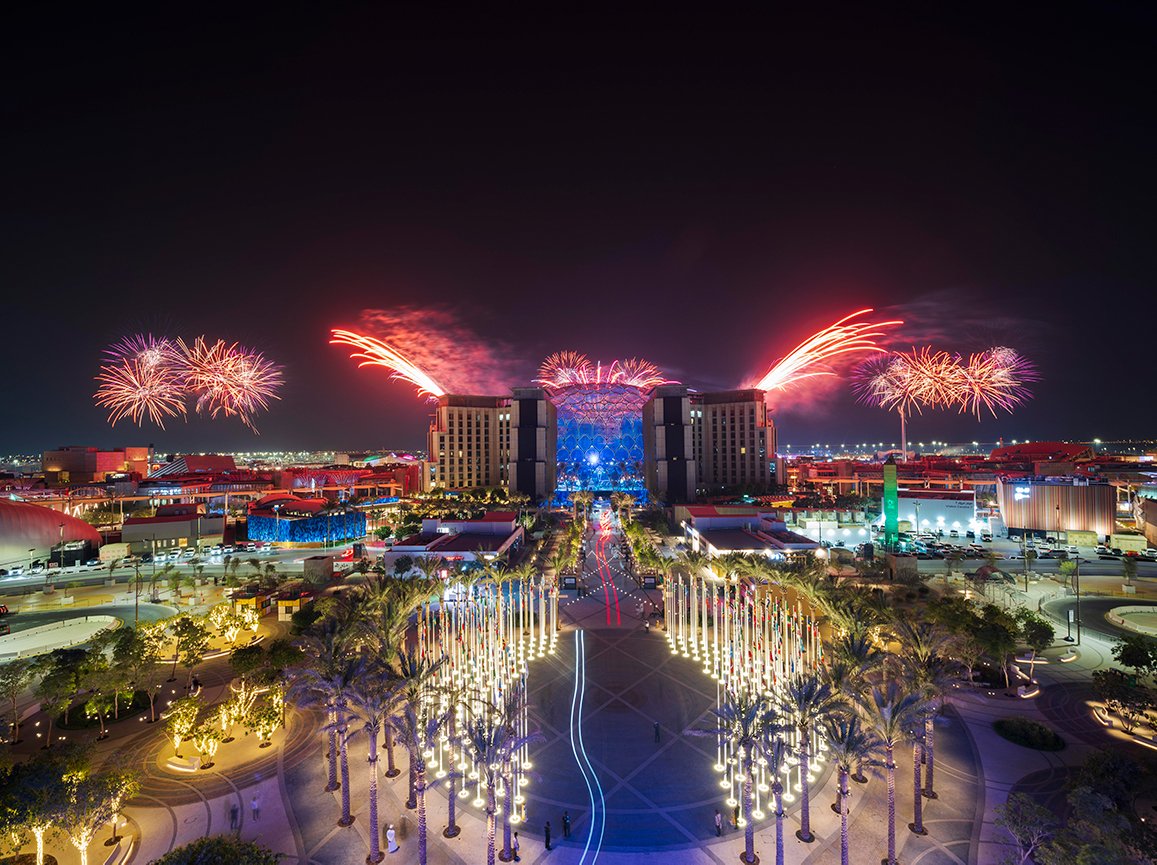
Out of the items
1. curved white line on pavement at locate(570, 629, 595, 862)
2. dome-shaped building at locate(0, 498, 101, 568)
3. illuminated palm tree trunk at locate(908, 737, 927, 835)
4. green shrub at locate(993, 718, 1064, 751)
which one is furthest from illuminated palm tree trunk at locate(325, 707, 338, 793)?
dome-shaped building at locate(0, 498, 101, 568)

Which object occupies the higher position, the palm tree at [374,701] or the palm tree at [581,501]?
the palm tree at [374,701]

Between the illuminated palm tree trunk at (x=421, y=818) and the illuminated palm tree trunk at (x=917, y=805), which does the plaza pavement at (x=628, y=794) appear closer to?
the illuminated palm tree trunk at (x=917, y=805)

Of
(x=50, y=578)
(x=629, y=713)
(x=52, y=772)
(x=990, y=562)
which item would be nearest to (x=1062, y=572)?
(x=990, y=562)

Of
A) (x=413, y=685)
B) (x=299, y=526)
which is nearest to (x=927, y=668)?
(x=413, y=685)

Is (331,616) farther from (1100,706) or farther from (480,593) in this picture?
(1100,706)

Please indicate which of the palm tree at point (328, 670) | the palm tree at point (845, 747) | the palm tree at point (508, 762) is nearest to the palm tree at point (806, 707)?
the palm tree at point (845, 747)

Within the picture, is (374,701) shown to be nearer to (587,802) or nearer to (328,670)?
(328,670)
